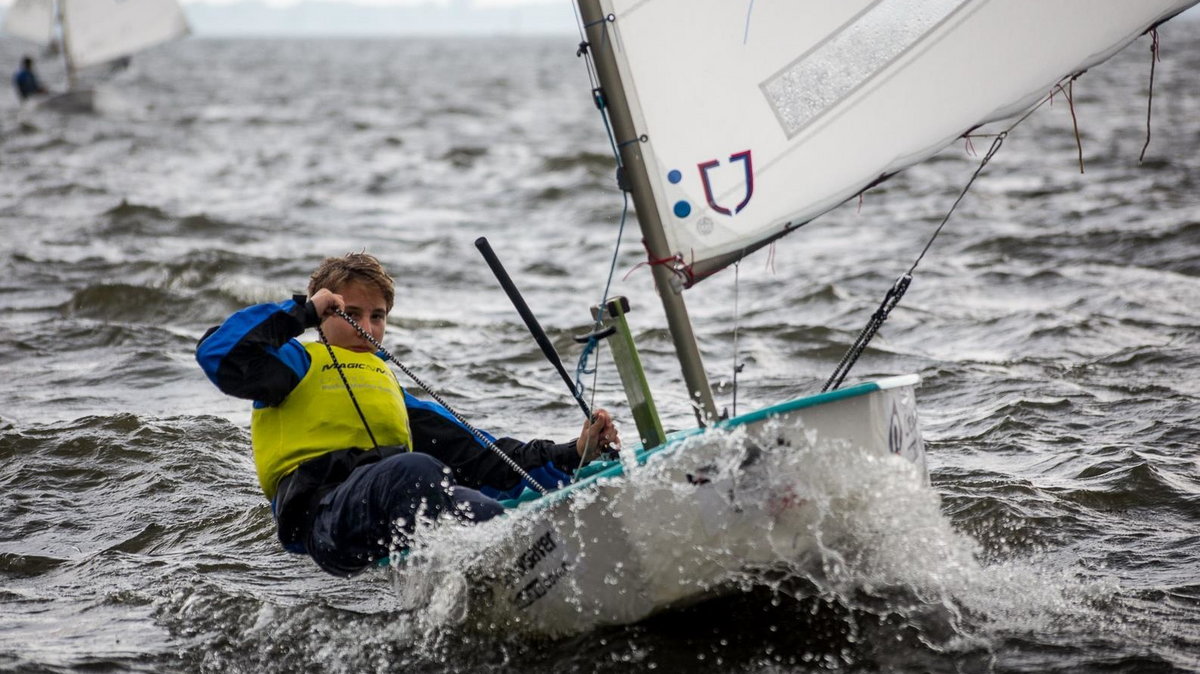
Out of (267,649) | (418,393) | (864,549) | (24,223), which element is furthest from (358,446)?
(24,223)

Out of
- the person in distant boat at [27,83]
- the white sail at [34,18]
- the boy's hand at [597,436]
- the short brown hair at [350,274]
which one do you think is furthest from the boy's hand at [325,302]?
the white sail at [34,18]

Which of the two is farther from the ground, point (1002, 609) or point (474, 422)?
point (474, 422)

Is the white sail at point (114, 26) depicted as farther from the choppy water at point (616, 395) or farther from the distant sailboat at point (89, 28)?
the choppy water at point (616, 395)

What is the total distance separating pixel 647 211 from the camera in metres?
3.19

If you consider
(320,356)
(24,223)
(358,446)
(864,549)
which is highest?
(24,223)

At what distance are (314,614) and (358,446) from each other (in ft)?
1.50

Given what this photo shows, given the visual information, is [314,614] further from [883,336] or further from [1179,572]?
[883,336]

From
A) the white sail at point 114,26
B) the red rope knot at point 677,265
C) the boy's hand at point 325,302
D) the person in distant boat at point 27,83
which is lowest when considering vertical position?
the red rope knot at point 677,265

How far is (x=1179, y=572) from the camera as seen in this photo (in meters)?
3.44

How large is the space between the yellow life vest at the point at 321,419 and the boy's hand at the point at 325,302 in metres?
0.15

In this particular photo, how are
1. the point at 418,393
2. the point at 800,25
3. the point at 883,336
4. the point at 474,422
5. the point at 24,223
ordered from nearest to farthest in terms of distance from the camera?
1. the point at 800,25
2. the point at 474,422
3. the point at 418,393
4. the point at 883,336
5. the point at 24,223

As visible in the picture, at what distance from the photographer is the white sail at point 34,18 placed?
25.0 meters

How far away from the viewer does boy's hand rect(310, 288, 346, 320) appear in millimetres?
3334

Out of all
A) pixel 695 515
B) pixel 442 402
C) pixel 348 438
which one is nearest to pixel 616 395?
pixel 442 402
